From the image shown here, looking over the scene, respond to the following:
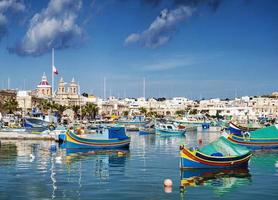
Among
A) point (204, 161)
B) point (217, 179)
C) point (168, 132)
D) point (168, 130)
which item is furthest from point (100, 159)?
point (168, 130)

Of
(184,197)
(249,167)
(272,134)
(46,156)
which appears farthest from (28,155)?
(272,134)

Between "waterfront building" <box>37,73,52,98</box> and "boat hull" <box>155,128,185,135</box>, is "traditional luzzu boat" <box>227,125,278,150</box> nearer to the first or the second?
"boat hull" <box>155,128,185,135</box>

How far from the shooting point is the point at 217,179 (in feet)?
93.4

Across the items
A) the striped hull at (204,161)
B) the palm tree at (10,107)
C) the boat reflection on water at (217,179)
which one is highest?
the palm tree at (10,107)

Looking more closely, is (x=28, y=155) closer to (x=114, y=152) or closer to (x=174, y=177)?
(x=114, y=152)

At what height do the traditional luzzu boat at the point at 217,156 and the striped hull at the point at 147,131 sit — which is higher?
the striped hull at the point at 147,131

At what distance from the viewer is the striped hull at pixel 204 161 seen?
31.0 m

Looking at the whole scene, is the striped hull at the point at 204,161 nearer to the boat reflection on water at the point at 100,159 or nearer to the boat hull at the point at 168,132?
the boat reflection on water at the point at 100,159

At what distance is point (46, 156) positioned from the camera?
4078 centimetres

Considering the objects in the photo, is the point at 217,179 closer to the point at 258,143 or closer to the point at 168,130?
the point at 258,143

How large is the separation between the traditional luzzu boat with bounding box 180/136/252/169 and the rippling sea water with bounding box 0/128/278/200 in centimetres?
87

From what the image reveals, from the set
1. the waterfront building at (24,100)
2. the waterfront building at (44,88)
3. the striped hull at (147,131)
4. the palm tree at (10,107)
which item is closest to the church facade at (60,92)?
the waterfront building at (44,88)

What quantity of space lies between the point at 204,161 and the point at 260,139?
831 inches

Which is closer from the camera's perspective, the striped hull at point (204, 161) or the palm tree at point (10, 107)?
the striped hull at point (204, 161)
